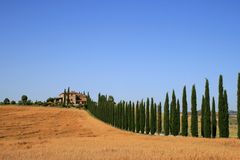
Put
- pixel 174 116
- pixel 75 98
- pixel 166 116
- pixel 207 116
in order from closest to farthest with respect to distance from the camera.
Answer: pixel 207 116
pixel 174 116
pixel 166 116
pixel 75 98

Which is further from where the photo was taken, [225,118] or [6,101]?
[6,101]

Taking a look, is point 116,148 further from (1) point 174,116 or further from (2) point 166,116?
(2) point 166,116

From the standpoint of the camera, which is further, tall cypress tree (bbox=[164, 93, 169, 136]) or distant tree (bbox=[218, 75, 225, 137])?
tall cypress tree (bbox=[164, 93, 169, 136])

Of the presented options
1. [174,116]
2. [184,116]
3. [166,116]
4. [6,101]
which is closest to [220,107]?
[184,116]

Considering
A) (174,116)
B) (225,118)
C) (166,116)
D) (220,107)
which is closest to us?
(225,118)

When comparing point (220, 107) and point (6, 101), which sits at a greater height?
point (6, 101)

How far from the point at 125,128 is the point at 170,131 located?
15063mm

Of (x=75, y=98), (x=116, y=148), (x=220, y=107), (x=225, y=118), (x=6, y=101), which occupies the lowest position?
(x=116, y=148)

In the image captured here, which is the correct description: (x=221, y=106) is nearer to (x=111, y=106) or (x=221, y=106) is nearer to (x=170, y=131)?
(x=170, y=131)

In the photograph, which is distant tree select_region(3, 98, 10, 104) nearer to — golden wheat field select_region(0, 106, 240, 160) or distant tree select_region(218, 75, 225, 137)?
golden wheat field select_region(0, 106, 240, 160)

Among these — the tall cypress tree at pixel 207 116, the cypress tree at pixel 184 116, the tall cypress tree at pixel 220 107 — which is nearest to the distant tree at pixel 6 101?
the cypress tree at pixel 184 116

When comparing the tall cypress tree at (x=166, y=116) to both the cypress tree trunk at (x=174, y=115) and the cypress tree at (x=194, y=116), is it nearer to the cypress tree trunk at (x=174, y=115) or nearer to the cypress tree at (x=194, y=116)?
the cypress tree trunk at (x=174, y=115)

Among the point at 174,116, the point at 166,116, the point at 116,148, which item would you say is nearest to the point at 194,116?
the point at 174,116

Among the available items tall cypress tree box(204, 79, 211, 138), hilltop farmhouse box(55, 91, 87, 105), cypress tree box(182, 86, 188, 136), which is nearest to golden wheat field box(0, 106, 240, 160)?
tall cypress tree box(204, 79, 211, 138)
